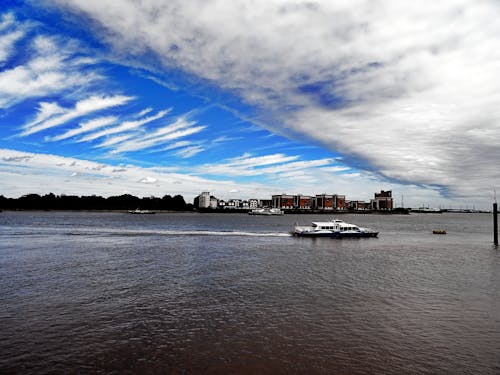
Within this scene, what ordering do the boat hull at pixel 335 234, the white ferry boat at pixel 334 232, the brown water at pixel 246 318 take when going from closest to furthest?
the brown water at pixel 246 318 → the boat hull at pixel 335 234 → the white ferry boat at pixel 334 232

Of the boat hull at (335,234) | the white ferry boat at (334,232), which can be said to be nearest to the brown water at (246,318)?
the boat hull at (335,234)

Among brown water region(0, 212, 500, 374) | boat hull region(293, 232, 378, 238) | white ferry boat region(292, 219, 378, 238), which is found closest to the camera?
brown water region(0, 212, 500, 374)

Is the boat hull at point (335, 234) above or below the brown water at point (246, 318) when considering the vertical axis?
above

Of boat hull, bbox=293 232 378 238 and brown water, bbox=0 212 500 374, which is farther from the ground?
boat hull, bbox=293 232 378 238

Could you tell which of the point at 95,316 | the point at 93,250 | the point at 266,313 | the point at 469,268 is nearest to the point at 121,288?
the point at 95,316

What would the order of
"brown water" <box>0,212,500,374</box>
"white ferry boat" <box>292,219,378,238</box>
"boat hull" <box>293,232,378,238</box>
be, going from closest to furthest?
"brown water" <box>0,212,500,374</box>, "boat hull" <box>293,232,378,238</box>, "white ferry boat" <box>292,219,378,238</box>

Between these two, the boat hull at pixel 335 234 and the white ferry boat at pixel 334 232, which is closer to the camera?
the boat hull at pixel 335 234

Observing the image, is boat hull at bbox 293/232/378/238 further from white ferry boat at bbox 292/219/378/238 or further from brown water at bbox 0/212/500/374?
brown water at bbox 0/212/500/374

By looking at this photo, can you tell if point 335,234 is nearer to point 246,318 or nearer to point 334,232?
point 334,232

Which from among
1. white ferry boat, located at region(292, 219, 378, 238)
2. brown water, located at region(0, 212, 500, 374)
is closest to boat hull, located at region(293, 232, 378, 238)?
white ferry boat, located at region(292, 219, 378, 238)

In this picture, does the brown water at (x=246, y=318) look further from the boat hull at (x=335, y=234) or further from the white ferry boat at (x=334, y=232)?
the white ferry boat at (x=334, y=232)

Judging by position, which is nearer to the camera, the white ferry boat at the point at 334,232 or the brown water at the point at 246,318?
the brown water at the point at 246,318

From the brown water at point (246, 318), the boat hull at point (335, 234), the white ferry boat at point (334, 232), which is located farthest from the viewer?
the white ferry boat at point (334, 232)

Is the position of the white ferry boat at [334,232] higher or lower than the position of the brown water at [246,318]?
higher
